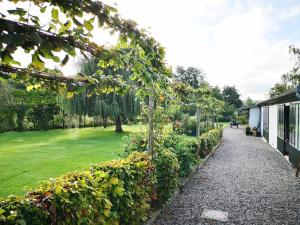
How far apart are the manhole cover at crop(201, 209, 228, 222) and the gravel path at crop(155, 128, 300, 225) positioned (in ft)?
0.35

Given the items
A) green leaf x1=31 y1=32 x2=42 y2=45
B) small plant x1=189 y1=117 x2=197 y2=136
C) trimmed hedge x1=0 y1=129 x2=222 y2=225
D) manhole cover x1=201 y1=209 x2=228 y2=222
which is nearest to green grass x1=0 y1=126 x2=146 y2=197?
trimmed hedge x1=0 y1=129 x2=222 y2=225

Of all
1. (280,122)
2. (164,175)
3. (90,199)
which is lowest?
(164,175)

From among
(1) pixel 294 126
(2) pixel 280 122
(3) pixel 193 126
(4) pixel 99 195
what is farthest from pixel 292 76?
(4) pixel 99 195

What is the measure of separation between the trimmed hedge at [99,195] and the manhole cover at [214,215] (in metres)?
0.93

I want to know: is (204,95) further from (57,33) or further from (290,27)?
(57,33)

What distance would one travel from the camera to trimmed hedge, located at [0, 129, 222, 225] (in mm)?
3006

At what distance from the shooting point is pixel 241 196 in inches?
316

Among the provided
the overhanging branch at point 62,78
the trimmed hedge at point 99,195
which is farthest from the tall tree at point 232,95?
the overhanging branch at point 62,78

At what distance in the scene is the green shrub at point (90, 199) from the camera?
298 centimetres

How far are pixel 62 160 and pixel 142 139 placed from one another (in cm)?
688

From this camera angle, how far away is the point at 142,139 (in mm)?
8359

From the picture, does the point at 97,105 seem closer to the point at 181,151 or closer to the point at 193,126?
the point at 193,126

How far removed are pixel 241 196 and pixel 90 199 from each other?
17.7ft

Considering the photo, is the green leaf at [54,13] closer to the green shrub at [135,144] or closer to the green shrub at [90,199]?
the green shrub at [90,199]
